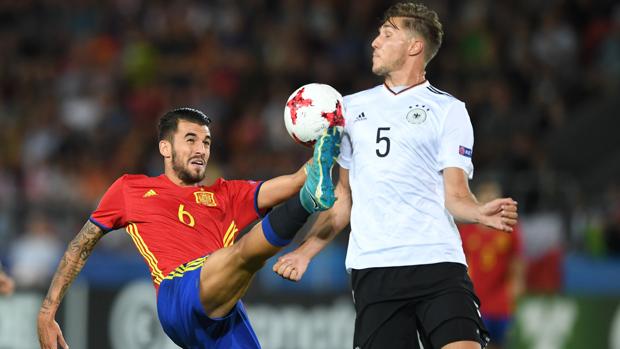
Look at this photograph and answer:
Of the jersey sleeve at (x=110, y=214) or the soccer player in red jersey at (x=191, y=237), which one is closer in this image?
the soccer player in red jersey at (x=191, y=237)

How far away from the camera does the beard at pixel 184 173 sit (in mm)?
6862

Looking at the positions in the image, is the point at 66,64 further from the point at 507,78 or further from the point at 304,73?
the point at 507,78

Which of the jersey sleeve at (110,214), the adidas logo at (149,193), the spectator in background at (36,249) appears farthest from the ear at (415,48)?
the spectator in background at (36,249)

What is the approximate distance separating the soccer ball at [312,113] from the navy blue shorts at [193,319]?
0.97 m

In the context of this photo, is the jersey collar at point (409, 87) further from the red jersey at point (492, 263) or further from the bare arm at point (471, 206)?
the red jersey at point (492, 263)

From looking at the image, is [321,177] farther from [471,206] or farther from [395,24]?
[395,24]

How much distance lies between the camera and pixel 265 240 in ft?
19.7

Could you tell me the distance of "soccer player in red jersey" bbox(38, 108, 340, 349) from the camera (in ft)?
20.2

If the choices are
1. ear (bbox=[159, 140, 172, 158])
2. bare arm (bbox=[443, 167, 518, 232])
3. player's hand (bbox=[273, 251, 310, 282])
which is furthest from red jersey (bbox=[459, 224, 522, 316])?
bare arm (bbox=[443, 167, 518, 232])

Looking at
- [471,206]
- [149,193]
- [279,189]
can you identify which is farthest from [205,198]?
[471,206]

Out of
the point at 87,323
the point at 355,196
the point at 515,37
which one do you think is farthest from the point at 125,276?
the point at 355,196

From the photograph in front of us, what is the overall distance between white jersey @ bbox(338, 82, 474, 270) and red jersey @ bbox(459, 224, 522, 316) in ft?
15.1

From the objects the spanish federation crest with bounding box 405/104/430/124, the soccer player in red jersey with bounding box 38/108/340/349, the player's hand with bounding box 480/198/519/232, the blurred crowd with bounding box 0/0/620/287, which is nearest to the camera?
the player's hand with bounding box 480/198/519/232

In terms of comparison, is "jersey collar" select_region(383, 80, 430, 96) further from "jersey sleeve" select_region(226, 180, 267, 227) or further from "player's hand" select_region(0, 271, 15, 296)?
"player's hand" select_region(0, 271, 15, 296)
